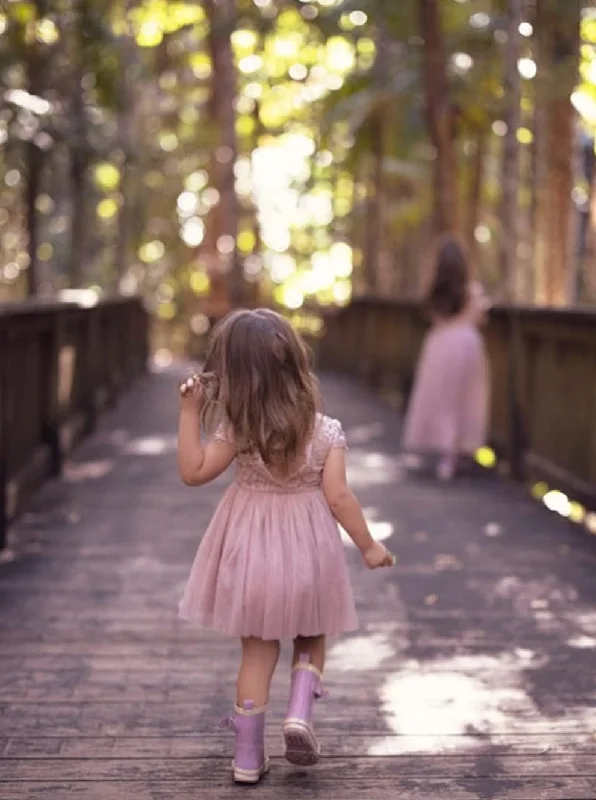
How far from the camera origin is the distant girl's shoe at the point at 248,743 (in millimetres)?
3898

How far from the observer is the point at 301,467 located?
397 centimetres

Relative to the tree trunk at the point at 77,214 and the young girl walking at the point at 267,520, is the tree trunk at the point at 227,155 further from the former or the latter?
the young girl walking at the point at 267,520

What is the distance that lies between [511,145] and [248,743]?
8.69 metres

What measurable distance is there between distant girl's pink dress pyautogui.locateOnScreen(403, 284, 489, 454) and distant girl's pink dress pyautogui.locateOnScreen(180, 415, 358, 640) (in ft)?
21.1

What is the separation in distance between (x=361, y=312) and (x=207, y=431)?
16.0 metres

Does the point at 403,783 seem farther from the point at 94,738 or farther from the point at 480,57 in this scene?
the point at 480,57

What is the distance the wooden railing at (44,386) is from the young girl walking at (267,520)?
3303mm

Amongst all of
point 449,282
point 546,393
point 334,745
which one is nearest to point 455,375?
point 449,282

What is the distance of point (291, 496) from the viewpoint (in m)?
4.03

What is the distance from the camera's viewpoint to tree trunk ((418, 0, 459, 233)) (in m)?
14.4

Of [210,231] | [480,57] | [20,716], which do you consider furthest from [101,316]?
[210,231]

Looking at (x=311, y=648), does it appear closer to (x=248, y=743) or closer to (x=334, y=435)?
(x=248, y=743)

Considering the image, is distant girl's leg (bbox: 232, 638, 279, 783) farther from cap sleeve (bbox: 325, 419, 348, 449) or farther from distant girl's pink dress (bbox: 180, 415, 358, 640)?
cap sleeve (bbox: 325, 419, 348, 449)

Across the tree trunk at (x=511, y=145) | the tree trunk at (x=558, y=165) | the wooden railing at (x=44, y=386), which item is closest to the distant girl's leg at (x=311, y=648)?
the wooden railing at (x=44, y=386)
